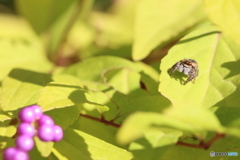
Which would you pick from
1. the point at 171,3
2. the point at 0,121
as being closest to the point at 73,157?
the point at 0,121

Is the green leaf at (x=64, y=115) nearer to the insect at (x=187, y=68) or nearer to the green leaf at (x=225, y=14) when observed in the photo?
the insect at (x=187, y=68)

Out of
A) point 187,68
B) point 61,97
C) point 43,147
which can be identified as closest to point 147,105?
point 187,68

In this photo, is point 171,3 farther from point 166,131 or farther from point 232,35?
point 166,131

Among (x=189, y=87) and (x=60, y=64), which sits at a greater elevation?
(x=189, y=87)

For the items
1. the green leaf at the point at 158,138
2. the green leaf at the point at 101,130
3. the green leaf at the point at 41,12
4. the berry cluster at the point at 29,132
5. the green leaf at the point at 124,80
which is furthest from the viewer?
the green leaf at the point at 41,12

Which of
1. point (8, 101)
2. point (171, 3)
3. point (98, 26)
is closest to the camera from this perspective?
point (8, 101)

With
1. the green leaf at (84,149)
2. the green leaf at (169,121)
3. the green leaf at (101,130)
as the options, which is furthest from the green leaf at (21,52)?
the green leaf at (169,121)

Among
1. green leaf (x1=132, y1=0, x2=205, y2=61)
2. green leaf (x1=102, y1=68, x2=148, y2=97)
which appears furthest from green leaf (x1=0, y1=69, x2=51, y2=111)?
green leaf (x1=132, y1=0, x2=205, y2=61)
